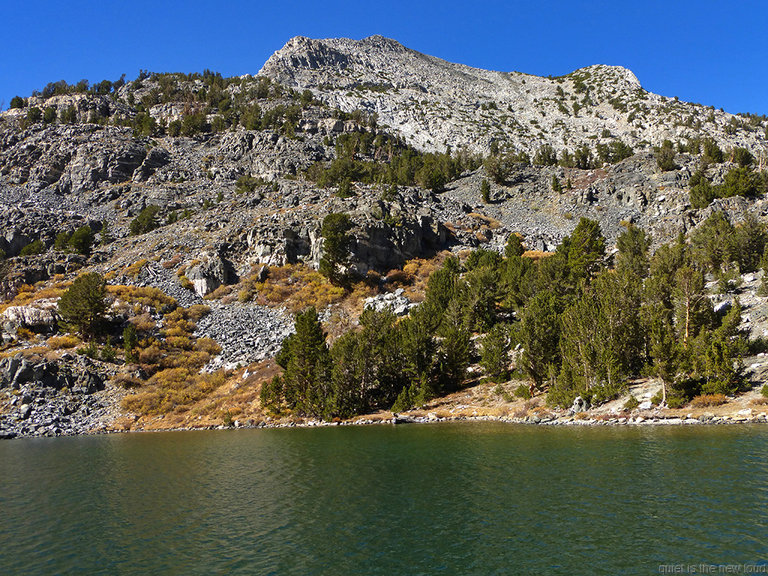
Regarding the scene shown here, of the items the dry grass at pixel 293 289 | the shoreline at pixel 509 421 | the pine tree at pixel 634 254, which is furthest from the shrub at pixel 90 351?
the pine tree at pixel 634 254

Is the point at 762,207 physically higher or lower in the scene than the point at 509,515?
higher

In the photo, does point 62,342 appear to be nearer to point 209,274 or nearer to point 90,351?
point 90,351

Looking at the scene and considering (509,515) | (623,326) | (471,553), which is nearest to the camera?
(471,553)

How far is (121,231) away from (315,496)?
108903 millimetres

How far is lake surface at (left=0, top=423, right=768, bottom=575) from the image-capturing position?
51.7 ft

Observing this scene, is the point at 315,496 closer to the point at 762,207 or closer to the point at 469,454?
the point at 469,454

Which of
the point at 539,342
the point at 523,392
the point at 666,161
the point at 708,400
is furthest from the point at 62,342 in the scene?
the point at 666,161

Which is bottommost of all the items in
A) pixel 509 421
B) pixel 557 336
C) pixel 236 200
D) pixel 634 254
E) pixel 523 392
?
pixel 509 421

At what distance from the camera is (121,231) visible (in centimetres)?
11025

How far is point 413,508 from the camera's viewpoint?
2106 centimetres

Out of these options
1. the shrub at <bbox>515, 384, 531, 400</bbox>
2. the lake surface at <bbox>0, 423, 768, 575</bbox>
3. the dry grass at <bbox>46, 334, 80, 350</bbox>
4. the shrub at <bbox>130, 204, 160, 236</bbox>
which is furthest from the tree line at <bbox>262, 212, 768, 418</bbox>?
the shrub at <bbox>130, 204, 160, 236</bbox>

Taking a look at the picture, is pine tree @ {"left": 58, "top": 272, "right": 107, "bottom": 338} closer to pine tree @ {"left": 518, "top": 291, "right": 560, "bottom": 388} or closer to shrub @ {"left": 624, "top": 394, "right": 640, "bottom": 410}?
pine tree @ {"left": 518, "top": 291, "right": 560, "bottom": 388}

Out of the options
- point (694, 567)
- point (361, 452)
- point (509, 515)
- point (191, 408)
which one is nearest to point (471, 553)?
point (509, 515)

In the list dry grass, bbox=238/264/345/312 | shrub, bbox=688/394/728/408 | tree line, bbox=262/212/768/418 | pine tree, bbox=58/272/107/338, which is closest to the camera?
shrub, bbox=688/394/728/408
